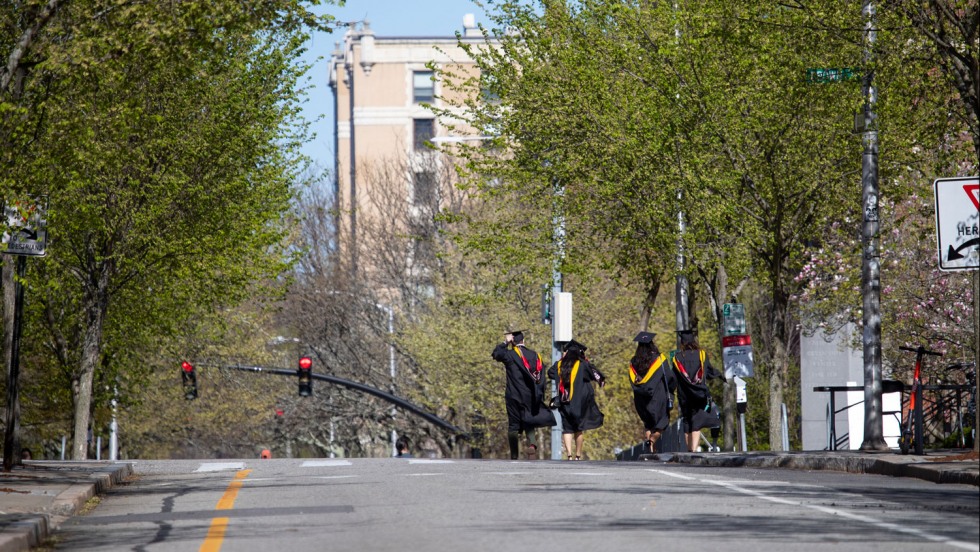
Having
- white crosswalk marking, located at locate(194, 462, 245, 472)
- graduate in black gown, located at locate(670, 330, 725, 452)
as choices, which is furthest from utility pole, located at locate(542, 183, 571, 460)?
white crosswalk marking, located at locate(194, 462, 245, 472)

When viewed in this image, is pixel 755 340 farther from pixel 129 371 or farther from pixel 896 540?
pixel 896 540

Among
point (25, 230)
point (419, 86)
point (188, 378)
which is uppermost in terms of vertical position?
point (419, 86)

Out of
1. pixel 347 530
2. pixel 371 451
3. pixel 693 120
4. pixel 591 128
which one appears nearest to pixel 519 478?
pixel 347 530

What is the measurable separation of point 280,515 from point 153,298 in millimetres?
24886

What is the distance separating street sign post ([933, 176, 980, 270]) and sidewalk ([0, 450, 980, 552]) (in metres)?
1.94

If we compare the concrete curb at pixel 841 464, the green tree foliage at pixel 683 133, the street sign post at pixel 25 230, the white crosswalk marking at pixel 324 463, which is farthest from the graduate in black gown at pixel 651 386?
the street sign post at pixel 25 230

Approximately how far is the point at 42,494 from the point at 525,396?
11945mm

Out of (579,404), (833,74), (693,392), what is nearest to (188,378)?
(579,404)

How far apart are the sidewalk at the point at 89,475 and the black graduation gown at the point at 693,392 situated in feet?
7.53

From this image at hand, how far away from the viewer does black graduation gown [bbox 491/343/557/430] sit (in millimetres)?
26906

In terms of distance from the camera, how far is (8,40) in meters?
21.0

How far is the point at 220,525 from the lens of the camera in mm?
12836

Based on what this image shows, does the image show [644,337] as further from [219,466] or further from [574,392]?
[219,466]

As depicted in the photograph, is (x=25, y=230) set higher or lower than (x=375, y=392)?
higher
